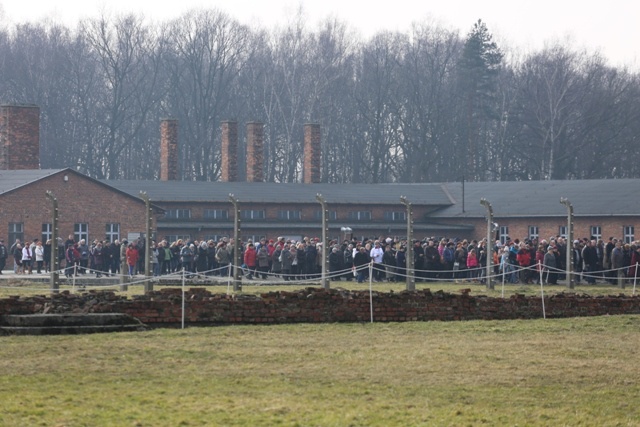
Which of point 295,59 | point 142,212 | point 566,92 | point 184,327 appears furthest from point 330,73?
point 184,327

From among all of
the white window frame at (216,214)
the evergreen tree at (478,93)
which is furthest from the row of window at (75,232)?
the evergreen tree at (478,93)

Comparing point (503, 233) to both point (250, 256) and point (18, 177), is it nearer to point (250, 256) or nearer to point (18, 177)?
point (18, 177)

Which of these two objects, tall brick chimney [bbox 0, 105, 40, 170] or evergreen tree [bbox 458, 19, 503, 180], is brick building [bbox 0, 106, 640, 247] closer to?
tall brick chimney [bbox 0, 105, 40, 170]

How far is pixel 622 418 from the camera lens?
13.9 metres

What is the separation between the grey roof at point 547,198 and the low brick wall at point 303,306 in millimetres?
32312

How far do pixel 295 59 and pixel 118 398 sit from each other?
8570cm

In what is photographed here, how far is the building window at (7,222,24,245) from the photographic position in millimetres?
52344

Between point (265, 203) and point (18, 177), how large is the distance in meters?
13.0

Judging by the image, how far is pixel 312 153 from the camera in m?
69.6

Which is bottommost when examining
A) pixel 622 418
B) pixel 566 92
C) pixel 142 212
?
pixel 622 418

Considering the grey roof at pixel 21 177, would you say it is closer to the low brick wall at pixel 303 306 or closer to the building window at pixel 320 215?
the building window at pixel 320 215

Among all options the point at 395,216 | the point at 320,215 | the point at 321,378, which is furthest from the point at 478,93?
the point at 321,378

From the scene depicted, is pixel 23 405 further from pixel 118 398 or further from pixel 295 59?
pixel 295 59

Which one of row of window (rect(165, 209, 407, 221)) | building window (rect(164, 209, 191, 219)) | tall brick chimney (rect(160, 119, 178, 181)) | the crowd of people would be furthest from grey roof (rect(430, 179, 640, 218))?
the crowd of people
